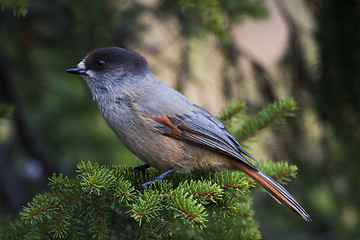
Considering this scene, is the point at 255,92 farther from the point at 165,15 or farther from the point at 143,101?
the point at 143,101

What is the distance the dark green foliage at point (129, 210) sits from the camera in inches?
73.9

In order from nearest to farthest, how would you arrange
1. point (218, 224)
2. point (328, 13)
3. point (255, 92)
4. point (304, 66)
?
point (218, 224), point (328, 13), point (304, 66), point (255, 92)

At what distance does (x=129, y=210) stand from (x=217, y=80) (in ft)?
8.20

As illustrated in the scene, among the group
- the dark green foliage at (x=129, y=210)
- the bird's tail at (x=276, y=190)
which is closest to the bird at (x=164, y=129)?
the bird's tail at (x=276, y=190)

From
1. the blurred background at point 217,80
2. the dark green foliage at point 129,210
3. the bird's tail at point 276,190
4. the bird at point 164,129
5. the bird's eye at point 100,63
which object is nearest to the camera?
the dark green foliage at point 129,210

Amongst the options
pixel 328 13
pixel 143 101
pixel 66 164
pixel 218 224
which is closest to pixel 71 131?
pixel 66 164

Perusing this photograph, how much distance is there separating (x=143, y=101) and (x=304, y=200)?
2.40 m

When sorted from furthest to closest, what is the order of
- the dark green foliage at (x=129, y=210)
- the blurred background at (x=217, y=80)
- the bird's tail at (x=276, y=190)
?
1. the blurred background at (x=217, y=80)
2. the bird's tail at (x=276, y=190)
3. the dark green foliage at (x=129, y=210)

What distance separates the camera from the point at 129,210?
196 cm

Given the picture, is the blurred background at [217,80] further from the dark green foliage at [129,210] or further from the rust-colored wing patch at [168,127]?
the dark green foliage at [129,210]

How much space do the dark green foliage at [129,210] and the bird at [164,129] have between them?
0.17 meters

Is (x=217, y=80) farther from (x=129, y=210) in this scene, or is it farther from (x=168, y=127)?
(x=129, y=210)

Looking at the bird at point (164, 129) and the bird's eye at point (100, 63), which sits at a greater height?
the bird's eye at point (100, 63)

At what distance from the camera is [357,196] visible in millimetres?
3412
